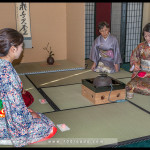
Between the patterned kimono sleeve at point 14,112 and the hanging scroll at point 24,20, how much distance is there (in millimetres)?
4348

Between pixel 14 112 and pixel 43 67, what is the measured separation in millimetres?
3798

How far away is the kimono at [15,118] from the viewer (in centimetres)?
210

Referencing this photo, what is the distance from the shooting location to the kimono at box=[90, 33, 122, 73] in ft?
17.3

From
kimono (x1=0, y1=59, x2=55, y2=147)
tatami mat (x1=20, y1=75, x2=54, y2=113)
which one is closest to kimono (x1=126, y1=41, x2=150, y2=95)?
tatami mat (x1=20, y1=75, x2=54, y2=113)

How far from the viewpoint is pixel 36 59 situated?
6637 mm

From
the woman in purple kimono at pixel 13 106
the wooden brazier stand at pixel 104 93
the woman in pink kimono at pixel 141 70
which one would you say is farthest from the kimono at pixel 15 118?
the woman in pink kimono at pixel 141 70

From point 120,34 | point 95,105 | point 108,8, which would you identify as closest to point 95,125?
point 95,105

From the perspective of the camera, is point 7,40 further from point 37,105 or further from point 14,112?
point 37,105

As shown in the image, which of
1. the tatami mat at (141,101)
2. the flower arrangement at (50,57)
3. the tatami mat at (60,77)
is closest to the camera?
the tatami mat at (141,101)

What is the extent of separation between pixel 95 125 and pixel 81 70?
2917 mm

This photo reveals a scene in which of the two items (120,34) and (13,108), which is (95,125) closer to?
(13,108)

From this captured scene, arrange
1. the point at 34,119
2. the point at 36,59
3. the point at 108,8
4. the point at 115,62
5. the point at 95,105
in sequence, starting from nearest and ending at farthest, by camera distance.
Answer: the point at 34,119
the point at 95,105
the point at 115,62
the point at 36,59
the point at 108,8

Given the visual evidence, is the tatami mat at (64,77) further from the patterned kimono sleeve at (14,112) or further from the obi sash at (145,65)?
the patterned kimono sleeve at (14,112)

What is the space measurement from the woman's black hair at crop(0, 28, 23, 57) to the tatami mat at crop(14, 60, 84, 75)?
3.16m
